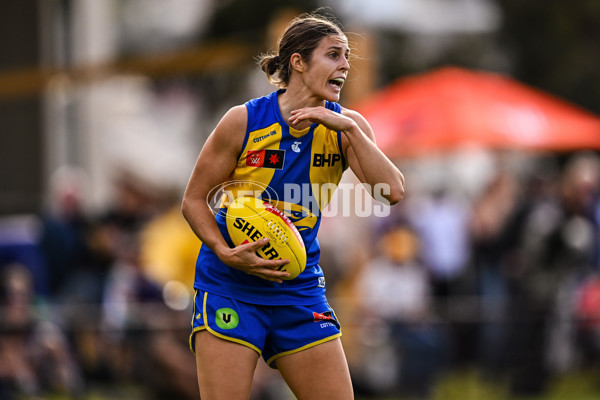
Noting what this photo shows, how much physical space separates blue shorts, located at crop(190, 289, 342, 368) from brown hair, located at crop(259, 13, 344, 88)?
102 cm

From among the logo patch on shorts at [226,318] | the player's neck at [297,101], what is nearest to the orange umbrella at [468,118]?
the player's neck at [297,101]

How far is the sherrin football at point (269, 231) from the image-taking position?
461cm

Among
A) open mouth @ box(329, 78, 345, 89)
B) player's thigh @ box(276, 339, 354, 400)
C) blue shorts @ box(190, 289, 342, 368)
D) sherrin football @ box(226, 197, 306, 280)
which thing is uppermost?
open mouth @ box(329, 78, 345, 89)

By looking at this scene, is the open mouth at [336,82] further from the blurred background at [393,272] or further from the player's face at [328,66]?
the blurred background at [393,272]

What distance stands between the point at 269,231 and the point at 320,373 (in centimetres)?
68

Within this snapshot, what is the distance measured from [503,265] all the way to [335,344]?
6.07 m

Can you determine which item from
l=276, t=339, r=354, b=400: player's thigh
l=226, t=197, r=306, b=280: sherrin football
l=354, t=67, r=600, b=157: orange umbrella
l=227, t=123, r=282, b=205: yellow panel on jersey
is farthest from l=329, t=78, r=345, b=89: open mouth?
l=354, t=67, r=600, b=157: orange umbrella

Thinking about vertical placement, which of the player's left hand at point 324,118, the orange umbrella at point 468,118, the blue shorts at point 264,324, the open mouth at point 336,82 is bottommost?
the blue shorts at point 264,324

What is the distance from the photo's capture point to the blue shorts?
466 centimetres

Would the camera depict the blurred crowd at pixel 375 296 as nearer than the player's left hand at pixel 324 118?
No

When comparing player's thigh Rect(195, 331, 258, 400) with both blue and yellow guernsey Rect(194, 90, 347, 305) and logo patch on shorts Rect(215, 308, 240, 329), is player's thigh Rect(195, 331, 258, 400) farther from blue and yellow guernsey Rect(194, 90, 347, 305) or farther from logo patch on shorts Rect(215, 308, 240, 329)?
blue and yellow guernsey Rect(194, 90, 347, 305)

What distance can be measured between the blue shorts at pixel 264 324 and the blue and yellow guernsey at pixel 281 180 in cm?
4

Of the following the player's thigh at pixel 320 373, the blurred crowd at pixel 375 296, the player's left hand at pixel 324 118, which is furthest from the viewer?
the blurred crowd at pixel 375 296

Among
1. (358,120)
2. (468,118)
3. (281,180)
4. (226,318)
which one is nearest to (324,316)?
(226,318)
